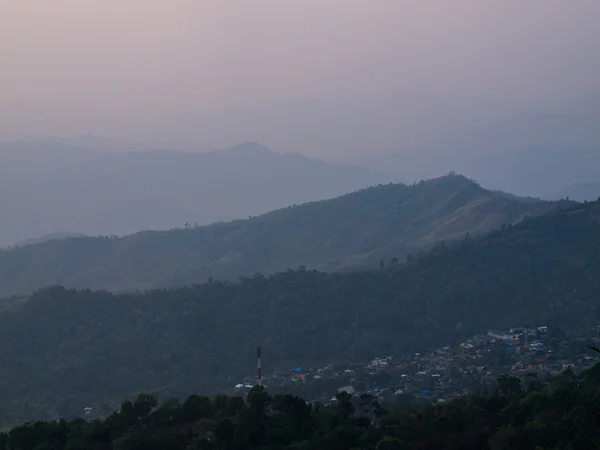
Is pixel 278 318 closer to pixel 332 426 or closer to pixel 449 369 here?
pixel 449 369

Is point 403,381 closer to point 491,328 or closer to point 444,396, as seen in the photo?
point 444,396

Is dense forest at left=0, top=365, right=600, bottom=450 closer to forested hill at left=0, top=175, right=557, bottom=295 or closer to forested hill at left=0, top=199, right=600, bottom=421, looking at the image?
forested hill at left=0, top=199, right=600, bottom=421

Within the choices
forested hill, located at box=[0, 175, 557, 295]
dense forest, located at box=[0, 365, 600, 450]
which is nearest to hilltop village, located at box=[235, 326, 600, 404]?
dense forest, located at box=[0, 365, 600, 450]

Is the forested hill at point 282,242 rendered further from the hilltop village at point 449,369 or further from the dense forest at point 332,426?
the dense forest at point 332,426

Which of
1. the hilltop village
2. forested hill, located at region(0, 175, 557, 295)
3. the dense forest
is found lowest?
the hilltop village

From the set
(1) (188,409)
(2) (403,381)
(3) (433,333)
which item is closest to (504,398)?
(1) (188,409)

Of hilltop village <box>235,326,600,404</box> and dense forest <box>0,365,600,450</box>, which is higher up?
dense forest <box>0,365,600,450</box>
